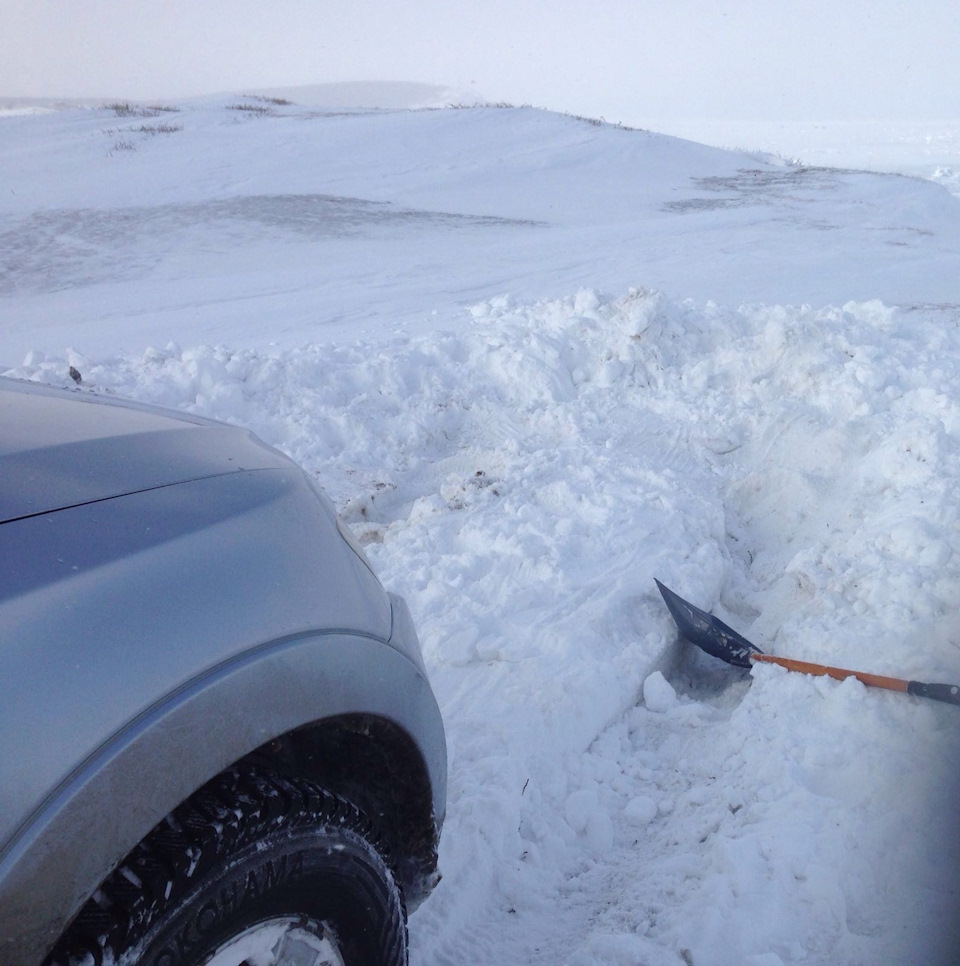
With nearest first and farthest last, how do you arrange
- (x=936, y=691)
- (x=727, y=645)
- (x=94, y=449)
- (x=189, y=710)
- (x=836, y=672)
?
(x=189, y=710)
(x=94, y=449)
(x=936, y=691)
(x=836, y=672)
(x=727, y=645)

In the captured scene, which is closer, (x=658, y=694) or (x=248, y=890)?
(x=248, y=890)

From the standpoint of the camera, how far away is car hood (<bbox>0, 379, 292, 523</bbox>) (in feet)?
4.81

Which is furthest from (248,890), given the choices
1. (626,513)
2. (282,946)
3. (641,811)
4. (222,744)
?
(626,513)

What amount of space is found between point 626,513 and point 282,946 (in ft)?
11.6

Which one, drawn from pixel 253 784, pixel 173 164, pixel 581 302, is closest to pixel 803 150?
pixel 173 164

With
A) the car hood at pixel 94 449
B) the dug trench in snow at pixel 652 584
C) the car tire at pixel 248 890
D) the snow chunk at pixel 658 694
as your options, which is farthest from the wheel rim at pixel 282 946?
the snow chunk at pixel 658 694

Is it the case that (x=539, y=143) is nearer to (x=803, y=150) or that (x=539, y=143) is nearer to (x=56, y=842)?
(x=803, y=150)

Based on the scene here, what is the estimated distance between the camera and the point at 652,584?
13.7 ft

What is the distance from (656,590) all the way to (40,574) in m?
3.36

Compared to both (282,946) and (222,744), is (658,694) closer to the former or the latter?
(282,946)

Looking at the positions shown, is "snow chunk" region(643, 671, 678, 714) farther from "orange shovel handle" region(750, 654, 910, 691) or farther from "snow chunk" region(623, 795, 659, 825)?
"snow chunk" region(623, 795, 659, 825)

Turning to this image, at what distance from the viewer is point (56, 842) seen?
3.59 feet

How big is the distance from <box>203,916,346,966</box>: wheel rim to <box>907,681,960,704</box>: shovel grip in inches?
90.4

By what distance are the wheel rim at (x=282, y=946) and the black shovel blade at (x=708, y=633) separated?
258cm
